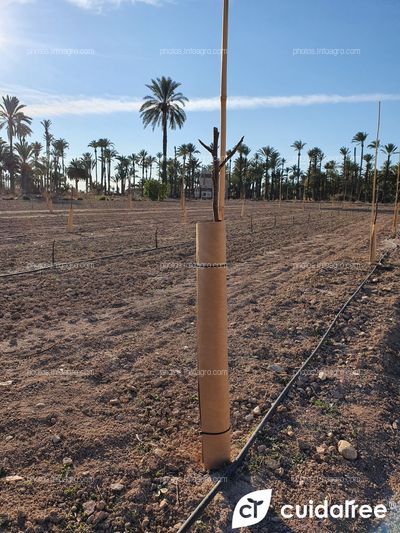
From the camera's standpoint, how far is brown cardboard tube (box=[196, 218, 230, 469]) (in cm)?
240

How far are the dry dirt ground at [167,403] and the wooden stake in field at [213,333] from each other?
221 millimetres

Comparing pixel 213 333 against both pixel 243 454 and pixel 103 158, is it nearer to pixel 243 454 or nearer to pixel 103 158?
pixel 243 454

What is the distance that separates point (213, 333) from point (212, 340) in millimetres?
41

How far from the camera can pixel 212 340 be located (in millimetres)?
2504

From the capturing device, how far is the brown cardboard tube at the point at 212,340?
7.87ft

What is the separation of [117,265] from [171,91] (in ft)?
140

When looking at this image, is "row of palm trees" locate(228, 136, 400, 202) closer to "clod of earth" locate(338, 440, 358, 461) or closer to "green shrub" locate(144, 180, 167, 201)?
"green shrub" locate(144, 180, 167, 201)

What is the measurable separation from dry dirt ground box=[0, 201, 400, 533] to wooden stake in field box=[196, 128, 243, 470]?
22cm

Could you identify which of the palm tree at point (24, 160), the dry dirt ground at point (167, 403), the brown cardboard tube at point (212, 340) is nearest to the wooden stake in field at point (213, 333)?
the brown cardboard tube at point (212, 340)

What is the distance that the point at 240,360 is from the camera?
417 centimetres

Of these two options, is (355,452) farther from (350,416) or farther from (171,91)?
(171,91)

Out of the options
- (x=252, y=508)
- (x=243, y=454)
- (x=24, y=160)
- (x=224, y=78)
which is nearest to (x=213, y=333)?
(x=243, y=454)

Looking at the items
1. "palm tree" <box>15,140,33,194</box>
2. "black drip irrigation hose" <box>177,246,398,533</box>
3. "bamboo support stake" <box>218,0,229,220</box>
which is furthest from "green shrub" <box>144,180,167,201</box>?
"bamboo support stake" <box>218,0,229,220</box>

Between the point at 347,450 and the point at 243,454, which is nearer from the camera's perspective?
the point at 243,454
